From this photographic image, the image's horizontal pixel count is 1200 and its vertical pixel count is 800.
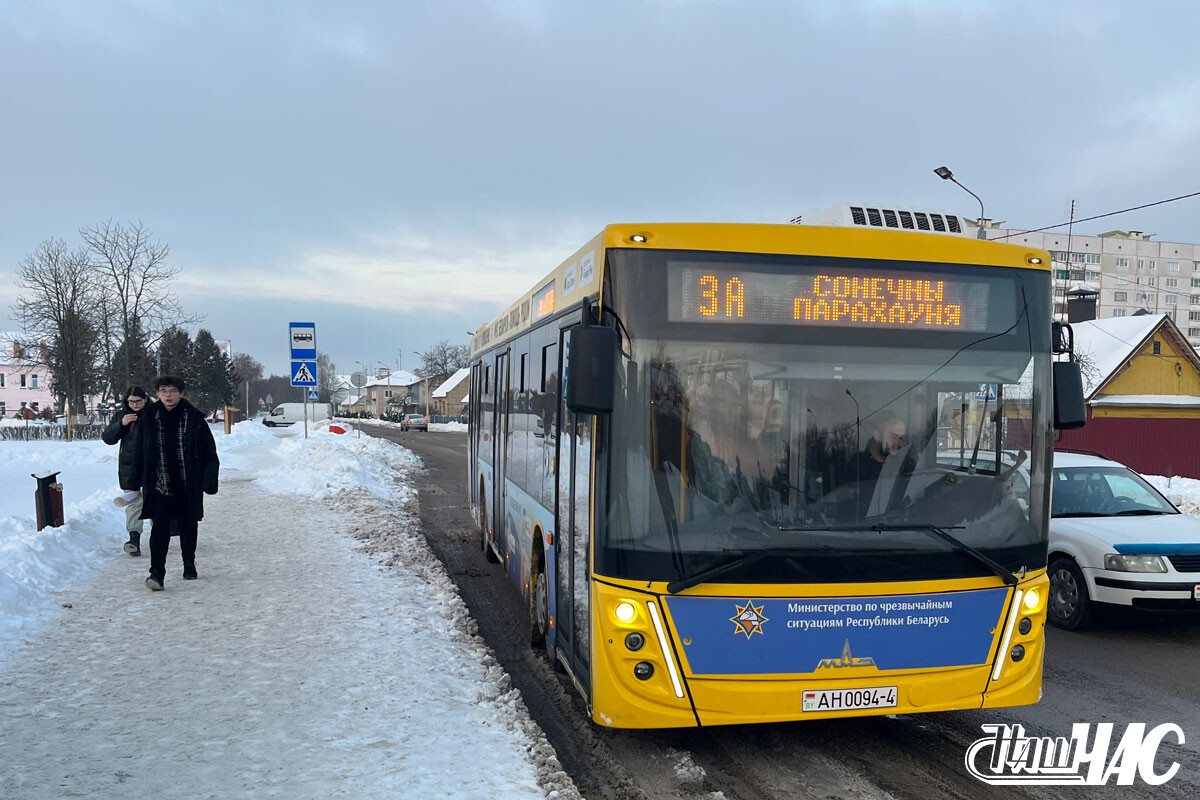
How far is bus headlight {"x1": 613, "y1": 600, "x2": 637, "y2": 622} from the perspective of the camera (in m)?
4.33

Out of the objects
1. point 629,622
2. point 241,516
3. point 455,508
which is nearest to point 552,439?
point 629,622

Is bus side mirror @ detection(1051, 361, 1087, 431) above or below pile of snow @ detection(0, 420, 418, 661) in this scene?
above

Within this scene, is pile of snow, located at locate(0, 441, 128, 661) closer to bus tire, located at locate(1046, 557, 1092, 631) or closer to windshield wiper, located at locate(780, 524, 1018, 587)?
windshield wiper, located at locate(780, 524, 1018, 587)

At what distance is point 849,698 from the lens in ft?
14.6

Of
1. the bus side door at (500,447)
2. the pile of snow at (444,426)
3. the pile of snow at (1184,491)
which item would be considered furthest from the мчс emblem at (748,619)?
the pile of snow at (444,426)

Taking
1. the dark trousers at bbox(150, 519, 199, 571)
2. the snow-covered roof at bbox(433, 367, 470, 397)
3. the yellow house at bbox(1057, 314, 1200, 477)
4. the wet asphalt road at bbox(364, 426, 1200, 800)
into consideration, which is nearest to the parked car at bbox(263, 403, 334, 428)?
the snow-covered roof at bbox(433, 367, 470, 397)

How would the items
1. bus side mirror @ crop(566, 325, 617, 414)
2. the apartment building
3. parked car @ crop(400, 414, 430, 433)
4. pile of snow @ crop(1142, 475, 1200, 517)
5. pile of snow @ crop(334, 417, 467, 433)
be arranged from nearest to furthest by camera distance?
bus side mirror @ crop(566, 325, 617, 414)
pile of snow @ crop(1142, 475, 1200, 517)
parked car @ crop(400, 414, 430, 433)
pile of snow @ crop(334, 417, 467, 433)
the apartment building

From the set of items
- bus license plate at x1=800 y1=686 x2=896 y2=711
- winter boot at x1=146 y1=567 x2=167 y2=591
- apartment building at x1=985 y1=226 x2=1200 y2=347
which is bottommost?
winter boot at x1=146 y1=567 x2=167 y2=591

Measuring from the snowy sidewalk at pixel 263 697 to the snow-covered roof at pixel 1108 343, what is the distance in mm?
27813

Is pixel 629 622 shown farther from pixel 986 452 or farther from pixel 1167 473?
pixel 1167 473

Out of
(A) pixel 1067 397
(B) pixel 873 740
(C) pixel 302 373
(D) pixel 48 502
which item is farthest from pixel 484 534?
(C) pixel 302 373

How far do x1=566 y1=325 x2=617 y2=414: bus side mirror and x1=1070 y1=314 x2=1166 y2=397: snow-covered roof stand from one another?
28844 millimetres

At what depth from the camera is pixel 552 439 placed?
5.64 metres

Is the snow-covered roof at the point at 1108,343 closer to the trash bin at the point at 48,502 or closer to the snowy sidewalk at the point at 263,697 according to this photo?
the snowy sidewalk at the point at 263,697
